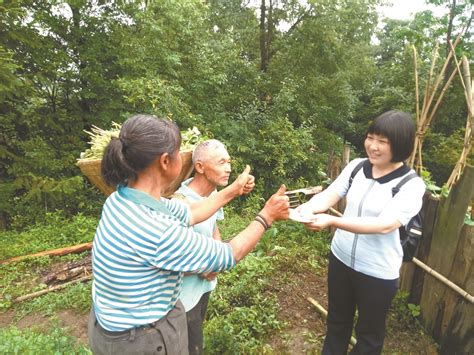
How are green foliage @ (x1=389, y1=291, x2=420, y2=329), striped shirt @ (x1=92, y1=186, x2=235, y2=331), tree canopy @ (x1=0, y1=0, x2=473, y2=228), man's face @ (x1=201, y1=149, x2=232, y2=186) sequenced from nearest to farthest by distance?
striped shirt @ (x1=92, y1=186, x2=235, y2=331) → man's face @ (x1=201, y1=149, x2=232, y2=186) → green foliage @ (x1=389, y1=291, x2=420, y2=329) → tree canopy @ (x1=0, y1=0, x2=473, y2=228)

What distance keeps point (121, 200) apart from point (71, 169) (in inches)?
256

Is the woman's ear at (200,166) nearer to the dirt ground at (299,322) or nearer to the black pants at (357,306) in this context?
the black pants at (357,306)

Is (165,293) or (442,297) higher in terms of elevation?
(165,293)

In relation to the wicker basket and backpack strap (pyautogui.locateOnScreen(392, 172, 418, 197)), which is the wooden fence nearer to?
backpack strap (pyautogui.locateOnScreen(392, 172, 418, 197))

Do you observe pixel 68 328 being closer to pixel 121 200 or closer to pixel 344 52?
pixel 121 200

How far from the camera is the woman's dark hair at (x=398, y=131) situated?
1933 mm

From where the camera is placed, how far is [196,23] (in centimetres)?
758

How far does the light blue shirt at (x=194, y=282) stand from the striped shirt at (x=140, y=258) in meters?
0.52

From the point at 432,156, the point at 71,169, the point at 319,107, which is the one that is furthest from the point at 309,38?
the point at 71,169

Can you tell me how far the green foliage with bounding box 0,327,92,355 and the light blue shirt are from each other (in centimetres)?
156

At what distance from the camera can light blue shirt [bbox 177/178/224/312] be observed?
1939 millimetres

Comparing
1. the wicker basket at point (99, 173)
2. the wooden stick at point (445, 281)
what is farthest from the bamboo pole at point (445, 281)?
the wicker basket at point (99, 173)

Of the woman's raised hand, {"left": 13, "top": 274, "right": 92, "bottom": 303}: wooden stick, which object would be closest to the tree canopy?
{"left": 13, "top": 274, "right": 92, "bottom": 303}: wooden stick

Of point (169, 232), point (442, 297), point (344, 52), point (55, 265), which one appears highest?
point (344, 52)
